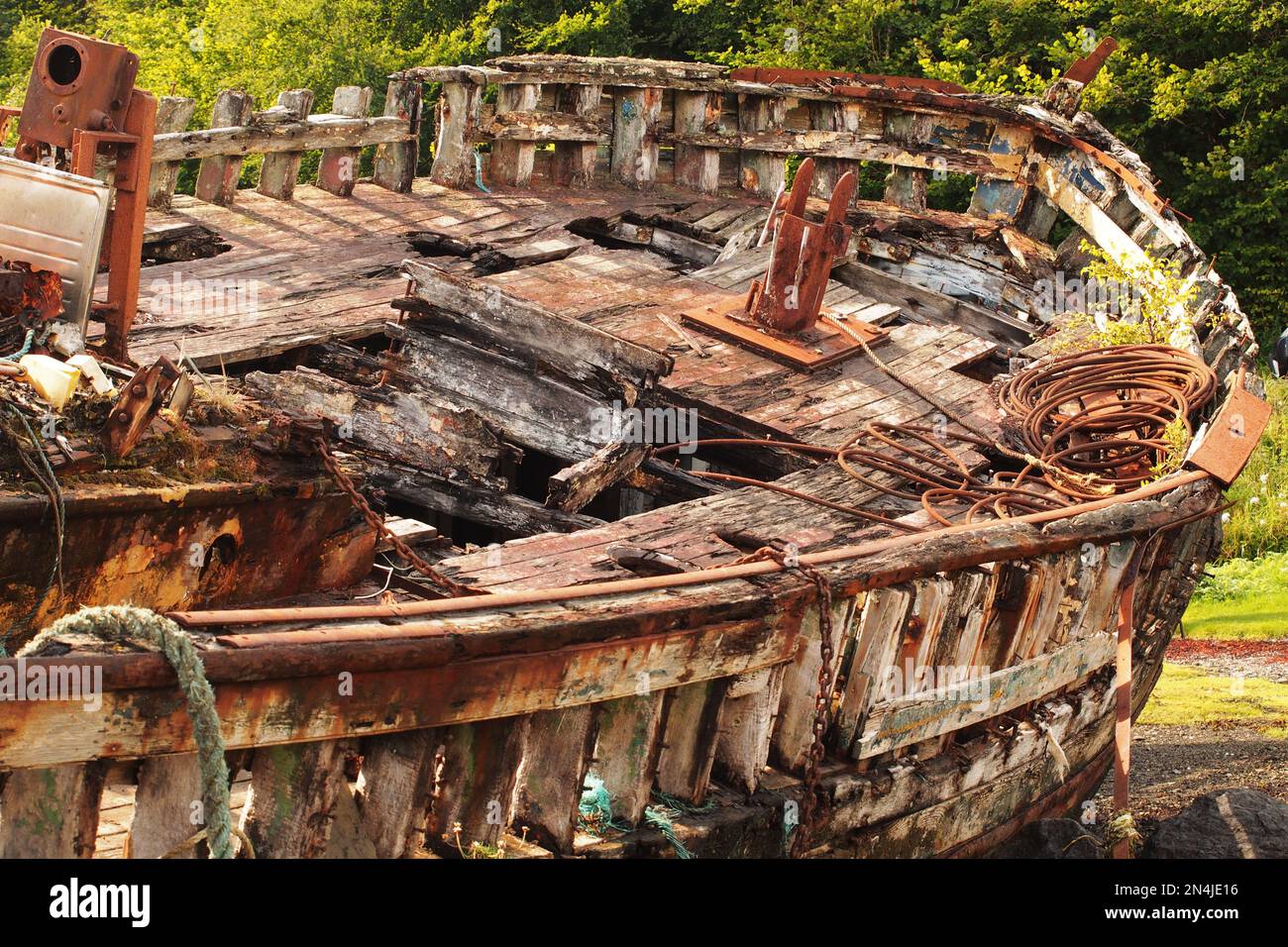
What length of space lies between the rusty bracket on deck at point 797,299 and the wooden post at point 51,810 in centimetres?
640

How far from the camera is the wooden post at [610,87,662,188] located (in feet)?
47.8

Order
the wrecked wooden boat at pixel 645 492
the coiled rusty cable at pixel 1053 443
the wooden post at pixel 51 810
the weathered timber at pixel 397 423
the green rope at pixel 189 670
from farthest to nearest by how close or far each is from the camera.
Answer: the coiled rusty cable at pixel 1053 443 → the weathered timber at pixel 397 423 → the wrecked wooden boat at pixel 645 492 → the wooden post at pixel 51 810 → the green rope at pixel 189 670

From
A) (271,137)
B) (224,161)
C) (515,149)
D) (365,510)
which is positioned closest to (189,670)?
(365,510)

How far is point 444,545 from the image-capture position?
720 centimetres

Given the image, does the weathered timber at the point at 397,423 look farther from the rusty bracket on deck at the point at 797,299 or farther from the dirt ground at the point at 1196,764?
the dirt ground at the point at 1196,764

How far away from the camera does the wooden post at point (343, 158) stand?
12.8 meters

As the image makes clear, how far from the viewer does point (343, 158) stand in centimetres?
1291

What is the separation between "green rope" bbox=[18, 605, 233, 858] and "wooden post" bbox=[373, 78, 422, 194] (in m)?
A: 9.65

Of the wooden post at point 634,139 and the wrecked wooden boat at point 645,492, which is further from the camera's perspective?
the wooden post at point 634,139

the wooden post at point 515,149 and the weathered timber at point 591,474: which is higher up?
the wooden post at point 515,149

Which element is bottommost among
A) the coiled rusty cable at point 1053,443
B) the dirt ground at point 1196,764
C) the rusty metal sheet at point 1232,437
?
the dirt ground at point 1196,764

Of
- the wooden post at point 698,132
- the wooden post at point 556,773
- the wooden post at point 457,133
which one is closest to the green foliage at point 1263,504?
the wooden post at point 698,132

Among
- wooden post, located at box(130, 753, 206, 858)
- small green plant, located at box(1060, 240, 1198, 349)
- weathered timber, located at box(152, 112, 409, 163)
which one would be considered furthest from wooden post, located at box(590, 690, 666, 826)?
weathered timber, located at box(152, 112, 409, 163)
